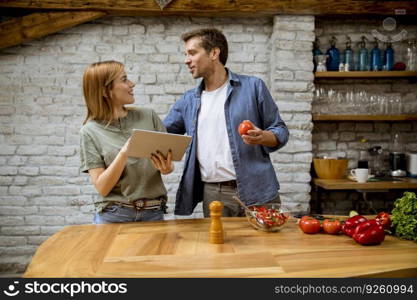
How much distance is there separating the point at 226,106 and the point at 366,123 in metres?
2.26

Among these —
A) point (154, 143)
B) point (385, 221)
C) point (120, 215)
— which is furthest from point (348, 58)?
point (120, 215)

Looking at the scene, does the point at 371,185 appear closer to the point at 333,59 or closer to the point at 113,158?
the point at 333,59

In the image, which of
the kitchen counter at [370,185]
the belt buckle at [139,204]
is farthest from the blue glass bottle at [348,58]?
the belt buckle at [139,204]

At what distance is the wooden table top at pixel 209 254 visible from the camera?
1309mm

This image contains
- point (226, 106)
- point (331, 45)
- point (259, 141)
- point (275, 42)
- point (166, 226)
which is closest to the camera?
point (166, 226)

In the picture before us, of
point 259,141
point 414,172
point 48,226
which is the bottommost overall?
point 48,226

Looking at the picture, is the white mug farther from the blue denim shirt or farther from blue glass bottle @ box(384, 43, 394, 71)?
the blue denim shirt

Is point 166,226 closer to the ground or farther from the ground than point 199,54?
closer to the ground

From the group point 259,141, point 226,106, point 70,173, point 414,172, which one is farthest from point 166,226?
point 414,172

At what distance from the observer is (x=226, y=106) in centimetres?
242

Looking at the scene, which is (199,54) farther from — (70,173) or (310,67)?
(70,173)

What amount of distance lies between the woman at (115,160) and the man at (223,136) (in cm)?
35

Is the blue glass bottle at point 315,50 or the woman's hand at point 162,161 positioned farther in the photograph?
the blue glass bottle at point 315,50

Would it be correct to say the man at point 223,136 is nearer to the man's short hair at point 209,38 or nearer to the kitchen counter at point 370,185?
the man's short hair at point 209,38
